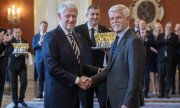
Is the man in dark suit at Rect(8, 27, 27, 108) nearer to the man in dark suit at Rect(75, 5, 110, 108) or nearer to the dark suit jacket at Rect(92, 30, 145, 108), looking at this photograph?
the man in dark suit at Rect(75, 5, 110, 108)

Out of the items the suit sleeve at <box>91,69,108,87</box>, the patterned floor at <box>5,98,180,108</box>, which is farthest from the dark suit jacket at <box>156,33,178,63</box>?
the suit sleeve at <box>91,69,108,87</box>

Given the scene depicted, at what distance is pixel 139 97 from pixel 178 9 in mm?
9513

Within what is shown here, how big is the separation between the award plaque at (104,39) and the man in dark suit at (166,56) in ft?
9.52

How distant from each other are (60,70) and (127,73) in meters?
0.58

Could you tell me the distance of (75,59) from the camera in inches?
132

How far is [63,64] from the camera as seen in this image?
3.30 metres

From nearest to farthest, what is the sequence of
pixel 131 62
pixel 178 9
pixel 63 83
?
pixel 131 62 < pixel 63 83 < pixel 178 9

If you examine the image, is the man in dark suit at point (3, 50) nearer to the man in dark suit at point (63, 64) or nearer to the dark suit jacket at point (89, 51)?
the dark suit jacket at point (89, 51)

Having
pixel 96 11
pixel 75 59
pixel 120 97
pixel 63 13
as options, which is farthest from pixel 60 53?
pixel 96 11

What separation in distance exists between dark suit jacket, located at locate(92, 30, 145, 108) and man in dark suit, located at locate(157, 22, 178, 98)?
175 inches

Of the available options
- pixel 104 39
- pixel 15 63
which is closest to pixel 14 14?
pixel 15 63

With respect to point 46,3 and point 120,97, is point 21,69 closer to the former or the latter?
point 120,97

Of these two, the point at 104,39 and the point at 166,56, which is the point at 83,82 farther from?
the point at 166,56

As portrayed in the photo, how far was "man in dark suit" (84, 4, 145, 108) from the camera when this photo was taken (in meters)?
3.04
